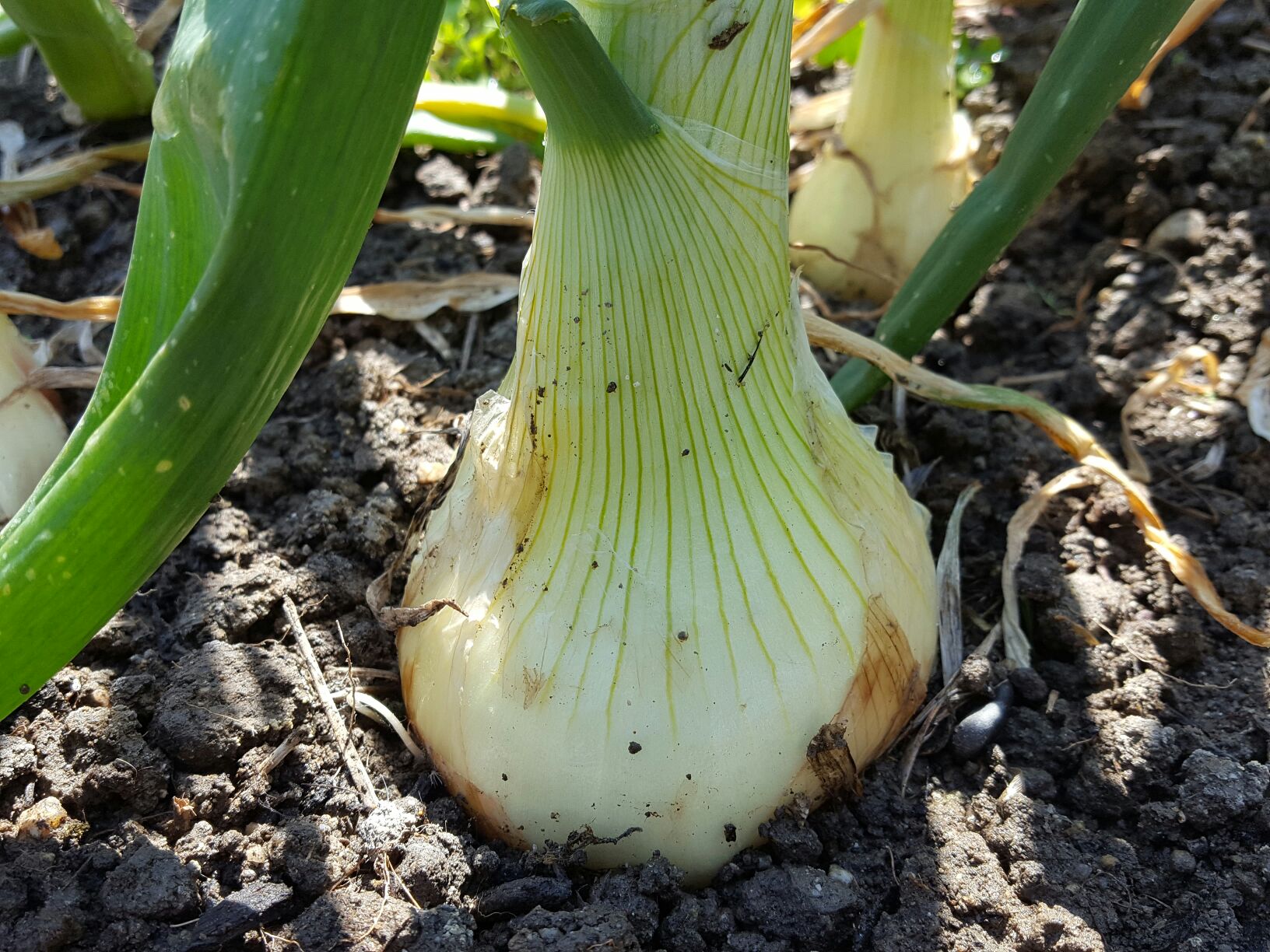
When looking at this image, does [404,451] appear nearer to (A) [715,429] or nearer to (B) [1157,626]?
(A) [715,429]

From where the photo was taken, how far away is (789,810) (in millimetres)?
894

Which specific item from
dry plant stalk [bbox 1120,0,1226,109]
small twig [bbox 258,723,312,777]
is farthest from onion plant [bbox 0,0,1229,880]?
dry plant stalk [bbox 1120,0,1226,109]

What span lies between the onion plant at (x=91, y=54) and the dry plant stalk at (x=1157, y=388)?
1.31 metres

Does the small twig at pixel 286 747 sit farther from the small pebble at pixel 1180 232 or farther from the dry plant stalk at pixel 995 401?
the small pebble at pixel 1180 232

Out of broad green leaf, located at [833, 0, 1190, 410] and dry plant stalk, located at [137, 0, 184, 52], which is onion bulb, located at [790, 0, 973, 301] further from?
dry plant stalk, located at [137, 0, 184, 52]

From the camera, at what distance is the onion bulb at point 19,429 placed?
1.14 meters

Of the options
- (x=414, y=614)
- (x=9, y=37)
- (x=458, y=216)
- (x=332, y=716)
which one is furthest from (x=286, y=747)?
(x=9, y=37)

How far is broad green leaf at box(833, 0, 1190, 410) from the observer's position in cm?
92

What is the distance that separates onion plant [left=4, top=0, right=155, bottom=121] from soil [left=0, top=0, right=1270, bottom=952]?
0.19 metres

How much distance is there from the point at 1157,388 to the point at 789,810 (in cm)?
75

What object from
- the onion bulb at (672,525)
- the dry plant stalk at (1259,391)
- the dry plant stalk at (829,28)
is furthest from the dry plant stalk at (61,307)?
Result: the dry plant stalk at (1259,391)

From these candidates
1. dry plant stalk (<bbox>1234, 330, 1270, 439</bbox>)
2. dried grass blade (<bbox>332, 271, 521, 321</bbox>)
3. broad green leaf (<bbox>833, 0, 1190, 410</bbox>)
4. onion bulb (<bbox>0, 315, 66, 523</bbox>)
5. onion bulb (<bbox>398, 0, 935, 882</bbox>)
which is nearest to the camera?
onion bulb (<bbox>398, 0, 935, 882</bbox>)

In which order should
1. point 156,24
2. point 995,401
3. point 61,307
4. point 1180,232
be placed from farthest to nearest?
1. point 156,24
2. point 1180,232
3. point 61,307
4. point 995,401

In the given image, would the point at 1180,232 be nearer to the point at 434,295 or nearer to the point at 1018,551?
the point at 1018,551
